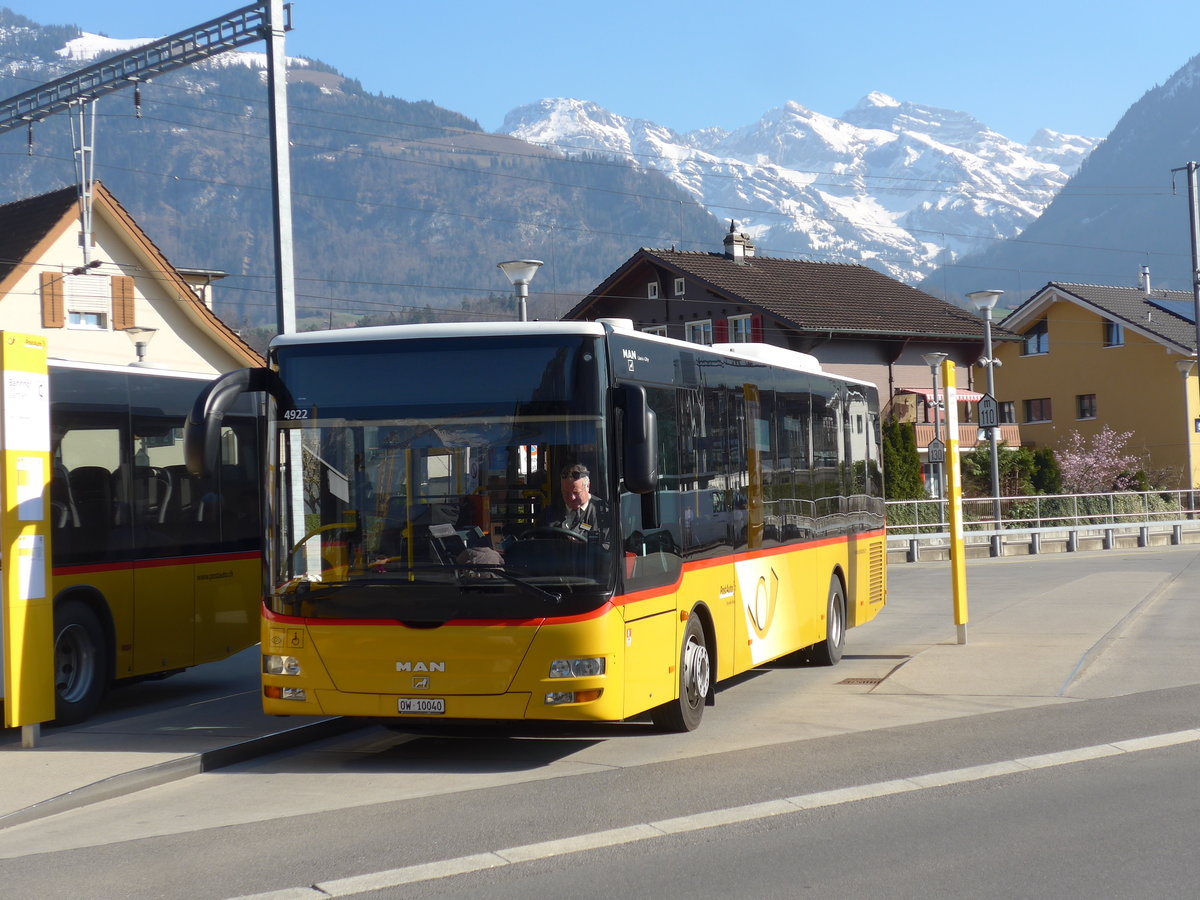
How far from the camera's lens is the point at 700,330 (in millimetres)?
60594

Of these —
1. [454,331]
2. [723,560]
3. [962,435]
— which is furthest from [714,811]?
[962,435]

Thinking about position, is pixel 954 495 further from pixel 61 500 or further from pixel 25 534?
pixel 25 534

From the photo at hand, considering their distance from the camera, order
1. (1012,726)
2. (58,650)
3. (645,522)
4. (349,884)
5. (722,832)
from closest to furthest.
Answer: (349,884) → (722,832) → (645,522) → (1012,726) → (58,650)

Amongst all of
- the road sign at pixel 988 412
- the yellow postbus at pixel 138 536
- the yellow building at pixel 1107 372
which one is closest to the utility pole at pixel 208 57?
the yellow postbus at pixel 138 536

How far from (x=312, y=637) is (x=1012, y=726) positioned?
4.91 metres

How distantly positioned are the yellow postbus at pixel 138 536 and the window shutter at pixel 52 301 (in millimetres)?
28561

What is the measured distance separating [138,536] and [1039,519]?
30114 mm

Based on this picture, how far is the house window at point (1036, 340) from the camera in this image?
69000mm

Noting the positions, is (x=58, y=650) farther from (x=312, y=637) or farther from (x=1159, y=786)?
(x=1159, y=786)

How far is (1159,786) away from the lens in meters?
8.46

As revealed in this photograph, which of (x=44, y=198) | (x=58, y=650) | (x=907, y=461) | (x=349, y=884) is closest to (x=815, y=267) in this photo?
(x=907, y=461)

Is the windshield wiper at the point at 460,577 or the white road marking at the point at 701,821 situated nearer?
the white road marking at the point at 701,821

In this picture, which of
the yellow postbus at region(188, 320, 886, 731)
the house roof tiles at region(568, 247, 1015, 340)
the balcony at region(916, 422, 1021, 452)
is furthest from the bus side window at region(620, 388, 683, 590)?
the balcony at region(916, 422, 1021, 452)

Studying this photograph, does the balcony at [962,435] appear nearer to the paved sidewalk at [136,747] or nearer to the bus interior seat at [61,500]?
the paved sidewalk at [136,747]
